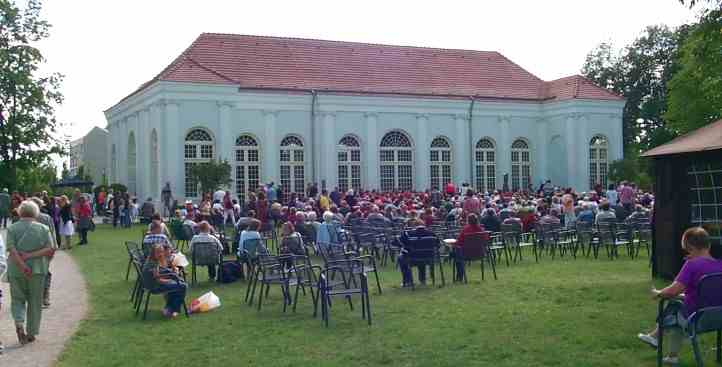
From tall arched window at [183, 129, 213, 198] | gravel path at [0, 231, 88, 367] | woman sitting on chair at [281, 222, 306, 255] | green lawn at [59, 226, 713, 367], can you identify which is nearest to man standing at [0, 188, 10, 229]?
tall arched window at [183, 129, 213, 198]

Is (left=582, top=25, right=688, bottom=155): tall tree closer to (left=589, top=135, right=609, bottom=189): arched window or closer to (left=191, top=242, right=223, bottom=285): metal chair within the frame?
(left=589, top=135, right=609, bottom=189): arched window

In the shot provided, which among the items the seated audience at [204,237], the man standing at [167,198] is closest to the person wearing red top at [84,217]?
the seated audience at [204,237]

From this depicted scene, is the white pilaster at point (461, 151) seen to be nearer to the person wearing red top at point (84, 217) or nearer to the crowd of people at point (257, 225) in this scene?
the crowd of people at point (257, 225)

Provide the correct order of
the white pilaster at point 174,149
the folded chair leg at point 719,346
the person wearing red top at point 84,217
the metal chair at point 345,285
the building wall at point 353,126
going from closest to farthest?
the folded chair leg at point 719,346, the metal chair at point 345,285, the person wearing red top at point 84,217, the white pilaster at point 174,149, the building wall at point 353,126

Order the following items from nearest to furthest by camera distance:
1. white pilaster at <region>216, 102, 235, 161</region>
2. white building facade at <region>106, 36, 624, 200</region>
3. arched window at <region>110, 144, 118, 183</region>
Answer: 1. white building facade at <region>106, 36, 624, 200</region>
2. white pilaster at <region>216, 102, 235, 161</region>
3. arched window at <region>110, 144, 118, 183</region>

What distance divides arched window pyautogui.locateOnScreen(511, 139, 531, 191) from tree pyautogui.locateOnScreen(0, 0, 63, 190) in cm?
2339

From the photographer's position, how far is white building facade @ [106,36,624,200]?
3309 cm

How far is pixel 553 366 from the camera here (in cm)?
683

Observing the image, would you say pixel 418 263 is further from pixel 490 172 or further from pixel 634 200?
pixel 490 172

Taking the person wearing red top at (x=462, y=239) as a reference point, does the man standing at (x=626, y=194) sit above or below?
above

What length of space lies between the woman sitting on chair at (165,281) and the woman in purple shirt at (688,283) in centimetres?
602

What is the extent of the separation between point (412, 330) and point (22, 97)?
1302 inches

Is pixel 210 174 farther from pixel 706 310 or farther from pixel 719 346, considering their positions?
pixel 706 310

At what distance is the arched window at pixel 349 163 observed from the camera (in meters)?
36.4
